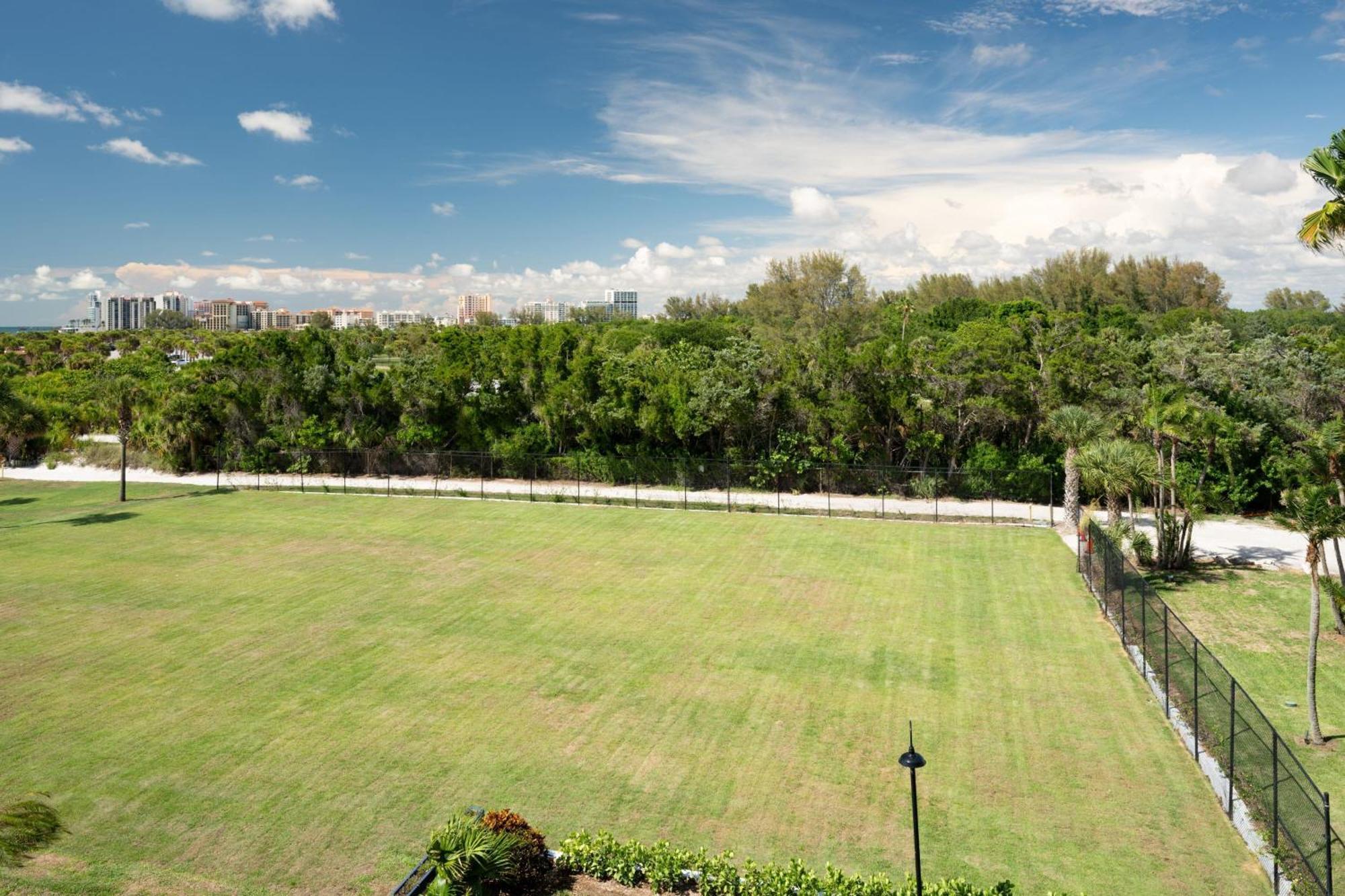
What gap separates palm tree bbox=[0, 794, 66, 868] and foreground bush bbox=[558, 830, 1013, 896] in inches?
238

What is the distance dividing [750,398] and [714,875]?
28968 millimetres

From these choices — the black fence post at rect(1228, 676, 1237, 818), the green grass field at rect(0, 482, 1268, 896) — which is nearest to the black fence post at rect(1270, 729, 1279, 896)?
the green grass field at rect(0, 482, 1268, 896)

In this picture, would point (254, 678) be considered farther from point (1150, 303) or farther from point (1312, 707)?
point (1150, 303)

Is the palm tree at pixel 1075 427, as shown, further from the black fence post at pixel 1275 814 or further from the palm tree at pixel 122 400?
the palm tree at pixel 122 400

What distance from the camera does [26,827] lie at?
5578mm

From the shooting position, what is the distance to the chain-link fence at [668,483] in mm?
33438

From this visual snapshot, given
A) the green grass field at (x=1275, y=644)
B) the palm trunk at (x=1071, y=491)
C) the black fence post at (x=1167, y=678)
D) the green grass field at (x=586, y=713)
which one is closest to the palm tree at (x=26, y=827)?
the green grass field at (x=586, y=713)

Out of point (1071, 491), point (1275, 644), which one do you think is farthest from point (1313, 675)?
point (1071, 491)

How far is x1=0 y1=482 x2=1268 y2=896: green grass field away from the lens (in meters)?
11.1

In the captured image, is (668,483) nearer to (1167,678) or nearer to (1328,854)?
(1167,678)

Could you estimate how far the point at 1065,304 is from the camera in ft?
274

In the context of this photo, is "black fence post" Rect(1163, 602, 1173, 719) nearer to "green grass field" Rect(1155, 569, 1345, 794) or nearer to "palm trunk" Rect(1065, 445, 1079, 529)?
"green grass field" Rect(1155, 569, 1345, 794)

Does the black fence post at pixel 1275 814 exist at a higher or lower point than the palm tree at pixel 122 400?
lower

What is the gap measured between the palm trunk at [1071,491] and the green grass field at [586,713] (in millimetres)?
3092
